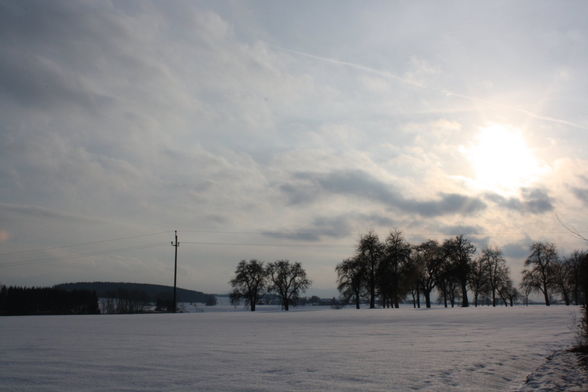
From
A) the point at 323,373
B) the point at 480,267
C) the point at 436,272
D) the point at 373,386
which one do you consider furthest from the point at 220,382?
the point at 480,267

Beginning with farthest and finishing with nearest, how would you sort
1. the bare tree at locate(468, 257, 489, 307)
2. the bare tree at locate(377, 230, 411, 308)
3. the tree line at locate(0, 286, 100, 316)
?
the tree line at locate(0, 286, 100, 316), the bare tree at locate(468, 257, 489, 307), the bare tree at locate(377, 230, 411, 308)

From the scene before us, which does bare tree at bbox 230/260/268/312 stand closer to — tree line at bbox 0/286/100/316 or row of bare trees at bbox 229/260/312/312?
row of bare trees at bbox 229/260/312/312

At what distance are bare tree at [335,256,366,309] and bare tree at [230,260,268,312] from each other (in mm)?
20371

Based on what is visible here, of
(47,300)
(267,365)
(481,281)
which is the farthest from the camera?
(47,300)

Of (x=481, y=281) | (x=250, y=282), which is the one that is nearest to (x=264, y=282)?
(x=250, y=282)

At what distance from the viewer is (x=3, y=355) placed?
34.8 ft

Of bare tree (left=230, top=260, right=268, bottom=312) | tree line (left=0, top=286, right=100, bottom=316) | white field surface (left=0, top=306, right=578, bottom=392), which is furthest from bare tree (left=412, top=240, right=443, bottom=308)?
tree line (left=0, top=286, right=100, bottom=316)

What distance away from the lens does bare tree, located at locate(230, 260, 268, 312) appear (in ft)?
284

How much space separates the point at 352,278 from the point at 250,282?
87.8 ft

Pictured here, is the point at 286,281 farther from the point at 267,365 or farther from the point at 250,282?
the point at 267,365

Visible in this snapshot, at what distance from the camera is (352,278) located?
226ft

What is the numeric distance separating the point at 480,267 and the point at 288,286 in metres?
39.3

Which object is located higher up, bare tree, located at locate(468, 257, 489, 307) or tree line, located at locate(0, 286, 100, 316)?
bare tree, located at locate(468, 257, 489, 307)

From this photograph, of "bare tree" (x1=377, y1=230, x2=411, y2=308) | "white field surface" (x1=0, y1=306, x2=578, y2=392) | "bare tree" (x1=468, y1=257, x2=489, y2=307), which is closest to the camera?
"white field surface" (x1=0, y1=306, x2=578, y2=392)
